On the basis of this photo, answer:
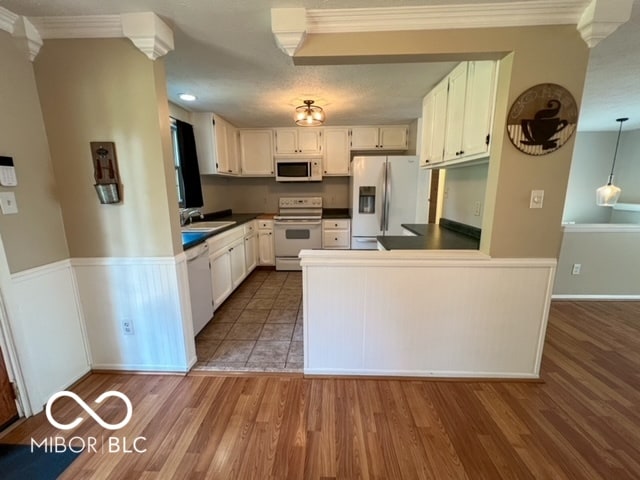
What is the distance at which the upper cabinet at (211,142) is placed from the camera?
11.8ft

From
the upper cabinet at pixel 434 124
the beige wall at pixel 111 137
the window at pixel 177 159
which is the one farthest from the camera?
the window at pixel 177 159

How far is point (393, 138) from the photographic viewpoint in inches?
169

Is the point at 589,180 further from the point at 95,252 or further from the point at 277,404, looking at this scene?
the point at 95,252

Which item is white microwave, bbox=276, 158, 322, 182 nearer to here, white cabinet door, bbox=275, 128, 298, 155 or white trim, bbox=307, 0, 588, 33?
white cabinet door, bbox=275, 128, 298, 155

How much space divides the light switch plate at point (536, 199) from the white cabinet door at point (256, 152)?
3.66 metres

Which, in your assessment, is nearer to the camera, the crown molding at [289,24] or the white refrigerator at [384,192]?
the crown molding at [289,24]

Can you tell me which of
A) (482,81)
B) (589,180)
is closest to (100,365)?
(482,81)

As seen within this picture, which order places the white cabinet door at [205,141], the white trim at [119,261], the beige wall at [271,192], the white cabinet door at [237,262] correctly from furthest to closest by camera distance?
the beige wall at [271,192], the white cabinet door at [205,141], the white cabinet door at [237,262], the white trim at [119,261]

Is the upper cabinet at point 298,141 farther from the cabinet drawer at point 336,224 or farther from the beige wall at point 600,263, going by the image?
the beige wall at point 600,263

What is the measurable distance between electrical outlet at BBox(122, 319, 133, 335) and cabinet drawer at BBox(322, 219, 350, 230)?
287 cm

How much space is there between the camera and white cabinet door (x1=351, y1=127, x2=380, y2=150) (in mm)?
4348

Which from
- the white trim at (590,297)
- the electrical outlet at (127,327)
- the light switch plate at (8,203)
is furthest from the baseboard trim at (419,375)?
the light switch plate at (8,203)

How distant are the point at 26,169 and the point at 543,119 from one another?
307 centimetres

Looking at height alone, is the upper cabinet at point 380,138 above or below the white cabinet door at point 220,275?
above
